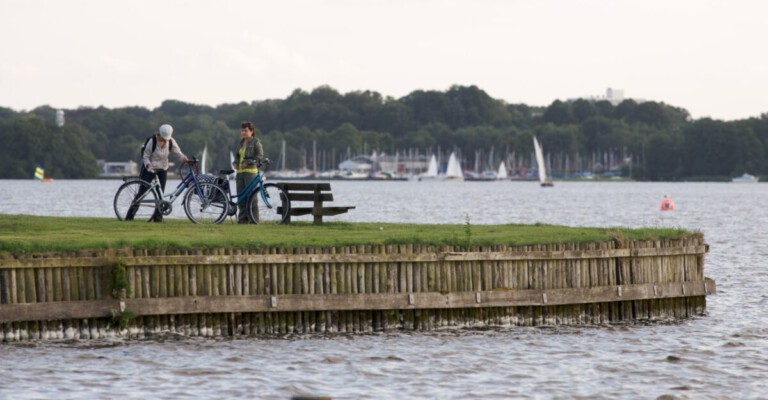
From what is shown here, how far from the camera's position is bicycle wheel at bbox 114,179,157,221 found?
31.8 meters

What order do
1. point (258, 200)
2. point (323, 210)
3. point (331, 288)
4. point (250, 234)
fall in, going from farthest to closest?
point (258, 200), point (323, 210), point (250, 234), point (331, 288)

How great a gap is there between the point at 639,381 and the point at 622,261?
18.9ft

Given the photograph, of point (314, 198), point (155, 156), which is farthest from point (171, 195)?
point (314, 198)

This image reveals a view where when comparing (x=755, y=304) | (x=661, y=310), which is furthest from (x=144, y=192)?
(x=755, y=304)

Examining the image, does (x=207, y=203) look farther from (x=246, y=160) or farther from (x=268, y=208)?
(x=268, y=208)

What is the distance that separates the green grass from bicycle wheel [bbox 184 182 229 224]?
0.31 metres

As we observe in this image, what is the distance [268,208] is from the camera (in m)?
32.6

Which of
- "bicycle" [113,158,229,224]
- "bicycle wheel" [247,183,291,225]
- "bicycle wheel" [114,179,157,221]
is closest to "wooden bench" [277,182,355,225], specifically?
"bicycle wheel" [247,183,291,225]

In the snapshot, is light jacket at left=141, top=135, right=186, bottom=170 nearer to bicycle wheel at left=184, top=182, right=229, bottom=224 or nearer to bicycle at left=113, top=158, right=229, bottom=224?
bicycle at left=113, top=158, right=229, bottom=224

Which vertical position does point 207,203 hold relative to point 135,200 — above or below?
below

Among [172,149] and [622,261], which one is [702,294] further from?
[172,149]

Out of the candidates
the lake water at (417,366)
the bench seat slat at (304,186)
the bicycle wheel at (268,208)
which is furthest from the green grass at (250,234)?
the lake water at (417,366)

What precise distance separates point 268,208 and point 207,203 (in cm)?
158

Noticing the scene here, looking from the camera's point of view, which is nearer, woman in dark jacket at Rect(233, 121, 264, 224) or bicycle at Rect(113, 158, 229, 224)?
bicycle at Rect(113, 158, 229, 224)
